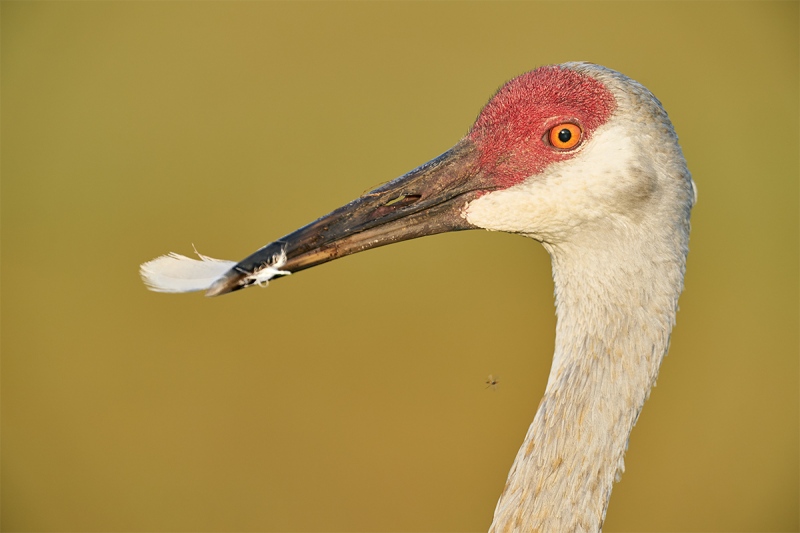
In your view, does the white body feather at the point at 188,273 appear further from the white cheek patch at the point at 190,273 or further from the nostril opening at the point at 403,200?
the nostril opening at the point at 403,200

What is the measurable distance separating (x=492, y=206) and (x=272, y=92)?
359 inches

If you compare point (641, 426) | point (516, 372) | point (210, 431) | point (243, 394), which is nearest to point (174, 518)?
point (210, 431)

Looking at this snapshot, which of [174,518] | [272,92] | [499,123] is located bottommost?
[174,518]

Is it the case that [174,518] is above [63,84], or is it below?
below

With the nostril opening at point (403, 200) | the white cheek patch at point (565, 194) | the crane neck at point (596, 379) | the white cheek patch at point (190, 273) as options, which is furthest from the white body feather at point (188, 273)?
the crane neck at point (596, 379)

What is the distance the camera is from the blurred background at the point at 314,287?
7238 millimetres

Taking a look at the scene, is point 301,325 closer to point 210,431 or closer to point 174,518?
point 210,431

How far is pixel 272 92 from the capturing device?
11.3 meters

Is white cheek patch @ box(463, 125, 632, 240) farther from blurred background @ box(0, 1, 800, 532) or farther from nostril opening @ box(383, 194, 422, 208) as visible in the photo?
blurred background @ box(0, 1, 800, 532)

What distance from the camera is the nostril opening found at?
2.74 metres

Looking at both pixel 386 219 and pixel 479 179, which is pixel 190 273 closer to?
pixel 386 219

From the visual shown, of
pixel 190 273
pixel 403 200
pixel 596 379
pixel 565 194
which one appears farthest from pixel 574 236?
pixel 190 273

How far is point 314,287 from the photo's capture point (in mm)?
8906

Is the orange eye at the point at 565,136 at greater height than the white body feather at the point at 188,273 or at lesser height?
greater
